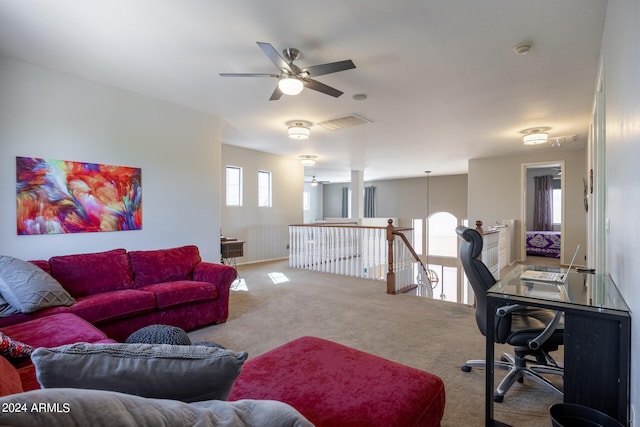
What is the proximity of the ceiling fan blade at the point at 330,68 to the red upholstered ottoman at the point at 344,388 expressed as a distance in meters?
2.17

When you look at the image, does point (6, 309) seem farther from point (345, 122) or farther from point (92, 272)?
point (345, 122)

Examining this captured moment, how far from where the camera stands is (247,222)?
747cm

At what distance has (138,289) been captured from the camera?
10.5 feet

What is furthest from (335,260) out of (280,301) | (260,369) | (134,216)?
(260,369)

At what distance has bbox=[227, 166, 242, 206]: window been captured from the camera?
7168mm

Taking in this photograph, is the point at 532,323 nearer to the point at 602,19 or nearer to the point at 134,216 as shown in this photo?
the point at 602,19

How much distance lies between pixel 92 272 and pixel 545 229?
12.0m

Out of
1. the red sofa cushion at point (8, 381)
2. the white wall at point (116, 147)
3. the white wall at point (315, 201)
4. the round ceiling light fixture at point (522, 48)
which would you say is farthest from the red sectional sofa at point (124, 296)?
the white wall at point (315, 201)

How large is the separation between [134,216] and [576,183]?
867cm

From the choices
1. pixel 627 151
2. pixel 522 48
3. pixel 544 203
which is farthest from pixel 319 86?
pixel 544 203

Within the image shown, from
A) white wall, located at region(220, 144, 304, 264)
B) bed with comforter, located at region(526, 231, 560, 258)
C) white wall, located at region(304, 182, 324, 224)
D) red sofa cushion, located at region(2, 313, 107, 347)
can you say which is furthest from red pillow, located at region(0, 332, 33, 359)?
white wall, located at region(304, 182, 324, 224)

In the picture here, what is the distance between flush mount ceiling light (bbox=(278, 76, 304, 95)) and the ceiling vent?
202 cm

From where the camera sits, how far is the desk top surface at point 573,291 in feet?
4.98

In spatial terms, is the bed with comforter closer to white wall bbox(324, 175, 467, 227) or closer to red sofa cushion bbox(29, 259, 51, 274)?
white wall bbox(324, 175, 467, 227)
